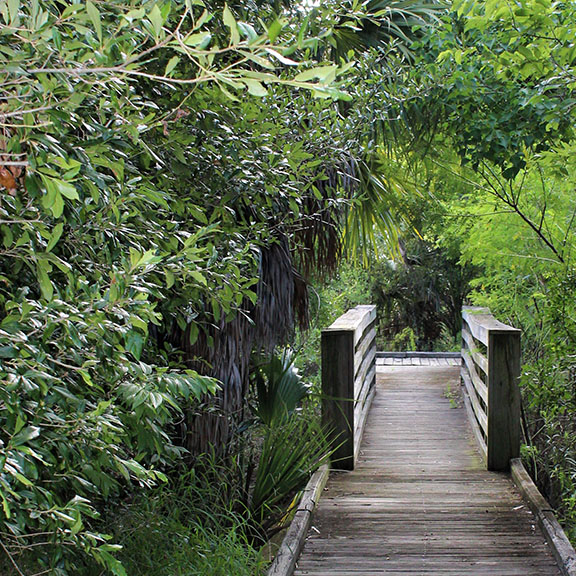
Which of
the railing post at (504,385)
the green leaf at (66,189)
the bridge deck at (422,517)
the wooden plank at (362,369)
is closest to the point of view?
the green leaf at (66,189)

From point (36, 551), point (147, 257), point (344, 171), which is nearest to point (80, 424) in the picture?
point (147, 257)

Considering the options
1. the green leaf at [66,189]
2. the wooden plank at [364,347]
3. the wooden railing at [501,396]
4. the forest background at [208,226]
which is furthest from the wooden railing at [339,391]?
the green leaf at [66,189]

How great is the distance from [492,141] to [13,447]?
3710 mm

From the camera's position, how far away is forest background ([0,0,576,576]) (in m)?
1.58

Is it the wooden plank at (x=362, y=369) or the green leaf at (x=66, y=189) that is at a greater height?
the green leaf at (x=66, y=189)

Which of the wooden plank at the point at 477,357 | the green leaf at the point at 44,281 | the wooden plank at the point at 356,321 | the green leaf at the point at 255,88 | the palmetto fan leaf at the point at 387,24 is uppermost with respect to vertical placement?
the palmetto fan leaf at the point at 387,24

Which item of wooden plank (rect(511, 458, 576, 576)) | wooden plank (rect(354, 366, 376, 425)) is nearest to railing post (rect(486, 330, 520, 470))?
wooden plank (rect(511, 458, 576, 576))

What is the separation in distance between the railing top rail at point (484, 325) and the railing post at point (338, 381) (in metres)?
0.97

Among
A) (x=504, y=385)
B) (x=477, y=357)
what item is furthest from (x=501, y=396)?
(x=477, y=357)

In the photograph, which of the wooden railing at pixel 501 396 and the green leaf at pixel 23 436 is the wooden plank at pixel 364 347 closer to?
the wooden railing at pixel 501 396

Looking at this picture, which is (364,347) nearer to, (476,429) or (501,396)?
(476,429)

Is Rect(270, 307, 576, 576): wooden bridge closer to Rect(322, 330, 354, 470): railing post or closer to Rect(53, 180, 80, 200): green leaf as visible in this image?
Rect(322, 330, 354, 470): railing post

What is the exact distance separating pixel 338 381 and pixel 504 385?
1104 mm

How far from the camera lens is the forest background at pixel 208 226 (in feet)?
5.18
